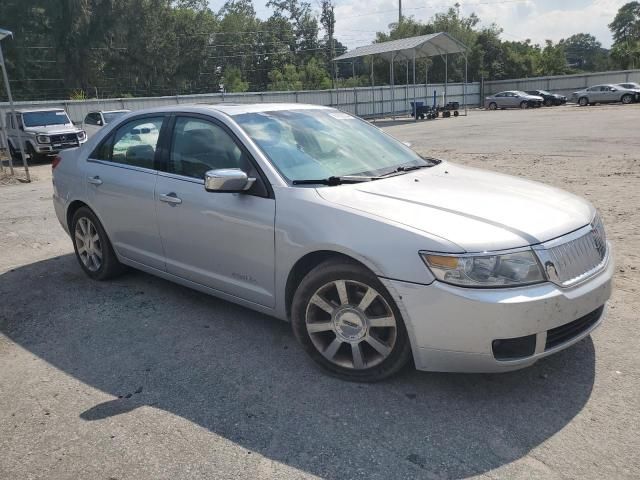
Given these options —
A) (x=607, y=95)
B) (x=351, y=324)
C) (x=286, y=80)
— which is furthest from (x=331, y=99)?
(x=351, y=324)

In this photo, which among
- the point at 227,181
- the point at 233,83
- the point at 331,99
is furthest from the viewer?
the point at 233,83

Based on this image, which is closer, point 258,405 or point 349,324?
point 258,405

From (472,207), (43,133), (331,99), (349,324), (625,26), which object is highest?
(625,26)

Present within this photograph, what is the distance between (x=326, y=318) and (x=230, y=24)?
7305 cm

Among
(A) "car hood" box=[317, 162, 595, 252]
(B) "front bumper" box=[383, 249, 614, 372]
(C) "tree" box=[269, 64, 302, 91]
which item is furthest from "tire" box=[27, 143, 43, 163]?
(C) "tree" box=[269, 64, 302, 91]

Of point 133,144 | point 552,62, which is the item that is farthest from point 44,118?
point 552,62

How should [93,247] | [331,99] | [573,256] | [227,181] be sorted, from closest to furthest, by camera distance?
[573,256]
[227,181]
[93,247]
[331,99]

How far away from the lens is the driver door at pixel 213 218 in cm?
362

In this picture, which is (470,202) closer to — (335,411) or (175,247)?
(335,411)

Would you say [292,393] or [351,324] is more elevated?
[351,324]

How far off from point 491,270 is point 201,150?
2388 mm

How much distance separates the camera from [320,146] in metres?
3.98

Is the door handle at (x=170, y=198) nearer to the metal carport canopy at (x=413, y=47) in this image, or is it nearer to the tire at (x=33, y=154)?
the tire at (x=33, y=154)

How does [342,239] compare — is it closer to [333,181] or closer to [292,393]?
[333,181]
